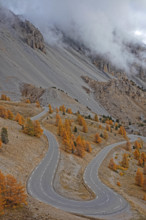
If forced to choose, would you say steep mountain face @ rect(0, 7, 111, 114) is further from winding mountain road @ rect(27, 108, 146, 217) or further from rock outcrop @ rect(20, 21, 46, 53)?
winding mountain road @ rect(27, 108, 146, 217)

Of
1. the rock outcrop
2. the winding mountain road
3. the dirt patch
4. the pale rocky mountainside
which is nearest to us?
the winding mountain road

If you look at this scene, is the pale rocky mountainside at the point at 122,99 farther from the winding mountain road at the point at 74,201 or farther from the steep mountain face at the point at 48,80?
the winding mountain road at the point at 74,201

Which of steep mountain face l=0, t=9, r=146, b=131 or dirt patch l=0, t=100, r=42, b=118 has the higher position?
steep mountain face l=0, t=9, r=146, b=131

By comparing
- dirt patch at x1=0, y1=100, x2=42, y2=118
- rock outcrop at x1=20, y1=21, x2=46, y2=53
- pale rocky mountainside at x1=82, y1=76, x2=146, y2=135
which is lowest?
dirt patch at x1=0, y1=100, x2=42, y2=118

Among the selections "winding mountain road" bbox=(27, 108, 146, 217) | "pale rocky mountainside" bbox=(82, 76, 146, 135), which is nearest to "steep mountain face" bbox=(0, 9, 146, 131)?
"pale rocky mountainside" bbox=(82, 76, 146, 135)

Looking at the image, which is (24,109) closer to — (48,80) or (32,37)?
(48,80)

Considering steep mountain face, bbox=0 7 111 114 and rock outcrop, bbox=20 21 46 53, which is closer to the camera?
steep mountain face, bbox=0 7 111 114

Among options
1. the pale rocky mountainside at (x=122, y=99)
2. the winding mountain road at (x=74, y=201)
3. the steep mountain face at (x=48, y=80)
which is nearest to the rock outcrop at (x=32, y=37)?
the steep mountain face at (x=48, y=80)

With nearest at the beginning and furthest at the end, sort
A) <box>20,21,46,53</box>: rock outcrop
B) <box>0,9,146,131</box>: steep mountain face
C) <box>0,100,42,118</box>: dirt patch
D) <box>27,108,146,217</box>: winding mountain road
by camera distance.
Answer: <box>27,108,146,217</box>: winding mountain road
<box>0,100,42,118</box>: dirt patch
<box>0,9,146,131</box>: steep mountain face
<box>20,21,46,53</box>: rock outcrop

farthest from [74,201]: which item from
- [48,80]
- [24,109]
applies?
[48,80]
